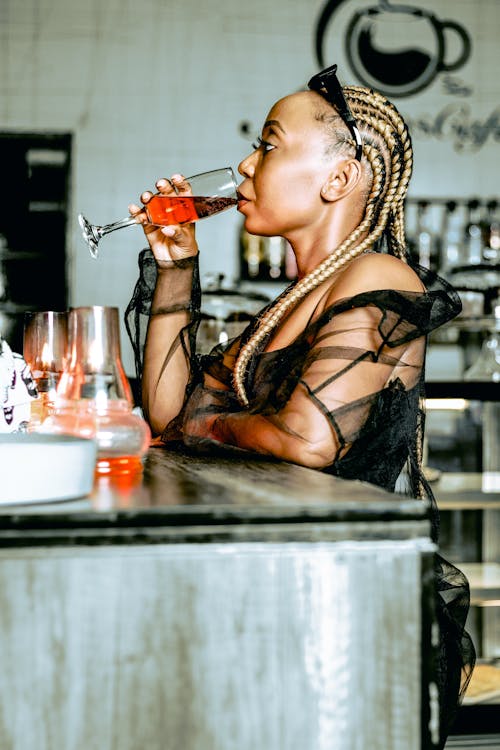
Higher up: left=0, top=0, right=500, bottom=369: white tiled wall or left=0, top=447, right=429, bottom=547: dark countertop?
left=0, top=0, right=500, bottom=369: white tiled wall

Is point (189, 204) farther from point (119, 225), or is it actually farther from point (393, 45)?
point (393, 45)

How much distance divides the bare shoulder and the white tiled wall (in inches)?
123

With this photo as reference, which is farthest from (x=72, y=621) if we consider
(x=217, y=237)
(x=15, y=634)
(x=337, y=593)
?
(x=217, y=237)

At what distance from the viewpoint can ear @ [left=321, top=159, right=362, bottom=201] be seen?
1.54 m

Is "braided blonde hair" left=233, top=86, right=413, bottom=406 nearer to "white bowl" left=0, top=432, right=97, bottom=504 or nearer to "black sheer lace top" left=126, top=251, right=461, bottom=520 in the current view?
"black sheer lace top" left=126, top=251, right=461, bottom=520

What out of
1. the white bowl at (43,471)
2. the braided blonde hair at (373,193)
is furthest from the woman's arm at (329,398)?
the white bowl at (43,471)

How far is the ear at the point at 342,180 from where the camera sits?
5.07ft

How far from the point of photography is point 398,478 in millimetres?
1417

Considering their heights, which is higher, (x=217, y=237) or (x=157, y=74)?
(x=157, y=74)

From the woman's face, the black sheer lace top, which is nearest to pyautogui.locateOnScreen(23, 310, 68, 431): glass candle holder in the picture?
the black sheer lace top

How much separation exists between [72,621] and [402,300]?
0.78m

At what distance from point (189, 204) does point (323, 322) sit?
0.46 metres

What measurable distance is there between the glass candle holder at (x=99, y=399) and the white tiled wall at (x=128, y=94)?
140 inches

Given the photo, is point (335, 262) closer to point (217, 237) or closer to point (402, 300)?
point (402, 300)
